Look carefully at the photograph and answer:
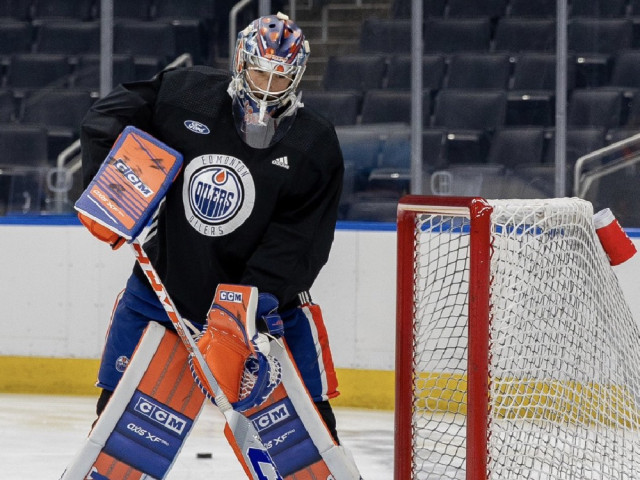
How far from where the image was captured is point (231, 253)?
2328 mm

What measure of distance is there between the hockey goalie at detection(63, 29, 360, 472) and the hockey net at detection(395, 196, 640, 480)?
0.82 ft

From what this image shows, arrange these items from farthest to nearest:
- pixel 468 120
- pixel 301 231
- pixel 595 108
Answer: pixel 468 120, pixel 595 108, pixel 301 231

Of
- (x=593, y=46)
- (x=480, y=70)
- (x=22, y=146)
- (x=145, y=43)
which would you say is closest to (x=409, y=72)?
(x=480, y=70)

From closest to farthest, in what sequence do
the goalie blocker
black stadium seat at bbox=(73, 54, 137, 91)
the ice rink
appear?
1. the goalie blocker
2. the ice rink
3. black stadium seat at bbox=(73, 54, 137, 91)

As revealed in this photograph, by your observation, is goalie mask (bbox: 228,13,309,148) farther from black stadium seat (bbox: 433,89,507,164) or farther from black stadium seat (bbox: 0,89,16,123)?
black stadium seat (bbox: 0,89,16,123)

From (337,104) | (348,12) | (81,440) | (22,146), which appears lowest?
(81,440)

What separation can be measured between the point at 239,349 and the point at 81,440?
1847mm

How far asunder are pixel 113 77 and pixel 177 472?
211cm

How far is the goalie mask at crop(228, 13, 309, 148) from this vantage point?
2.27 meters

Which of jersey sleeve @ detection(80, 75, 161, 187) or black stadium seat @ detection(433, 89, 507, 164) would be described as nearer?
jersey sleeve @ detection(80, 75, 161, 187)

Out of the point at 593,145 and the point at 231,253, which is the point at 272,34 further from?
the point at 593,145

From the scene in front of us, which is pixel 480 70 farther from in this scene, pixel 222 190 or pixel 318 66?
pixel 222 190

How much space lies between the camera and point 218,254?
91.4 inches

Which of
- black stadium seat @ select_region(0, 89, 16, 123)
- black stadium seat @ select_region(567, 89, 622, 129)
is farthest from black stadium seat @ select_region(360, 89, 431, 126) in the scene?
black stadium seat @ select_region(0, 89, 16, 123)
